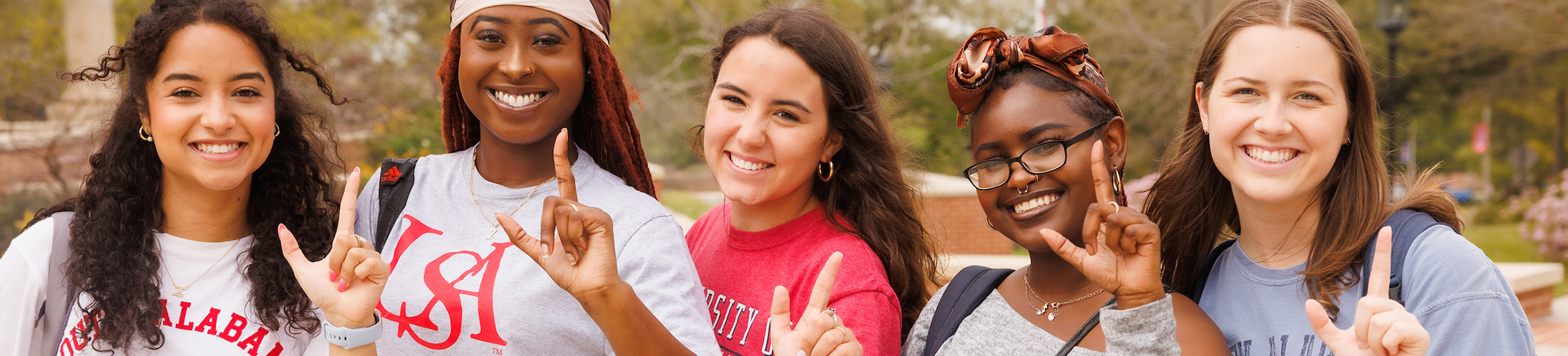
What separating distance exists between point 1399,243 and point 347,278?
2257mm

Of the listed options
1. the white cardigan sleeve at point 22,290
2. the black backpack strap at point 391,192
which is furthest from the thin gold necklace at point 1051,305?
the white cardigan sleeve at point 22,290

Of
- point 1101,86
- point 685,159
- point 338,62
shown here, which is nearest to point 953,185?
point 338,62

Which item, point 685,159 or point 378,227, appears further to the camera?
point 685,159

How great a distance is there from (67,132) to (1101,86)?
8.23 m

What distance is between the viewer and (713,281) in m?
2.77

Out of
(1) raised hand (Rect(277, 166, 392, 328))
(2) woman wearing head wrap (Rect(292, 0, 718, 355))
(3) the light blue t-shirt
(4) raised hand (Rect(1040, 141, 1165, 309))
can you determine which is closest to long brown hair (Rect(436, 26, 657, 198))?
(2) woman wearing head wrap (Rect(292, 0, 718, 355))

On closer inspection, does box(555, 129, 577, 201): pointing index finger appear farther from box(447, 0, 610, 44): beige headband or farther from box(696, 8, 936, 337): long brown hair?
box(696, 8, 936, 337): long brown hair

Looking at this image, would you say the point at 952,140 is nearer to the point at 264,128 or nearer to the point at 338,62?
the point at 338,62

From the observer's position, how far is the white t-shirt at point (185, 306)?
2328 mm

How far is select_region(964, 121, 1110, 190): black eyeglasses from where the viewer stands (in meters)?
2.31

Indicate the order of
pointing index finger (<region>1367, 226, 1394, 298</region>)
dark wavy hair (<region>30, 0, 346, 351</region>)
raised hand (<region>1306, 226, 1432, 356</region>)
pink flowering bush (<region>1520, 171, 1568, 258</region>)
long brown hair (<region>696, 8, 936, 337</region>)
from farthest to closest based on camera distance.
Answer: pink flowering bush (<region>1520, 171, 1568, 258</region>) → long brown hair (<region>696, 8, 936, 337</region>) → dark wavy hair (<region>30, 0, 346, 351</region>) → pointing index finger (<region>1367, 226, 1394, 298</region>) → raised hand (<region>1306, 226, 1432, 356</region>)

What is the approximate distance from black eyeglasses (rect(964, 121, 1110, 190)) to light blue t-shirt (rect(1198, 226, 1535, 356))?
55cm

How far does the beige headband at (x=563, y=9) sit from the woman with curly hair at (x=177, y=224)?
0.49m

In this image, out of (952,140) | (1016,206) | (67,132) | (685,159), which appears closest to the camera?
(1016,206)
